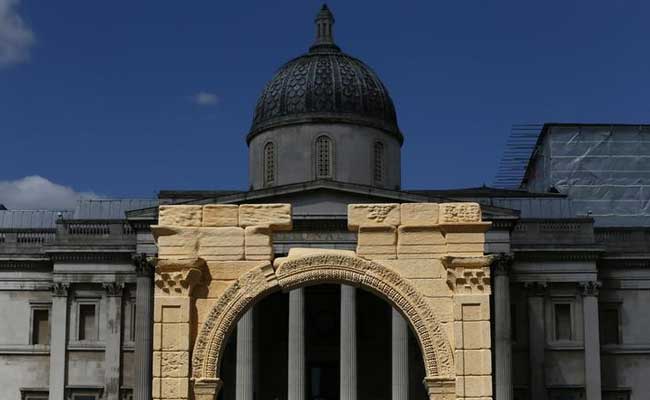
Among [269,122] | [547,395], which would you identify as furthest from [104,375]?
[547,395]

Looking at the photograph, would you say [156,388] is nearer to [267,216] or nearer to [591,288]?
[267,216]

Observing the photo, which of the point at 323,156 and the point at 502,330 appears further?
the point at 323,156

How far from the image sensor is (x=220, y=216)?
83.6 ft

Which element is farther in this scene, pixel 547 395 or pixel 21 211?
pixel 21 211

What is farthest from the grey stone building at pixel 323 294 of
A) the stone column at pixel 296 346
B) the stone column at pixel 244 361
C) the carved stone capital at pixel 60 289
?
the stone column at pixel 296 346

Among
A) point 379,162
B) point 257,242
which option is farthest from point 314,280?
point 379,162

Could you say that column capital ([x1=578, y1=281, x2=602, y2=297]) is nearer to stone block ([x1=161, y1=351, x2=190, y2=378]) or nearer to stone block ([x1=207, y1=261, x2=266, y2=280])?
stone block ([x1=207, y1=261, x2=266, y2=280])

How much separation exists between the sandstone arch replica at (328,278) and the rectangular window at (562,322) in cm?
3318

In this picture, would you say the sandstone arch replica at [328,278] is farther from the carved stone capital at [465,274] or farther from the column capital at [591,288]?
the column capital at [591,288]

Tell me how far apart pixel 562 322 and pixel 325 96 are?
1472 centimetres

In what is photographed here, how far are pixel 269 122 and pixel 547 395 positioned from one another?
17.5 meters

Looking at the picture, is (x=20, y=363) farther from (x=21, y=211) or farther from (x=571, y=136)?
(x=571, y=136)

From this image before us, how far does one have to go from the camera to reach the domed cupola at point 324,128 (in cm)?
5831

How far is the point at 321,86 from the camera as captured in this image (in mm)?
58781
